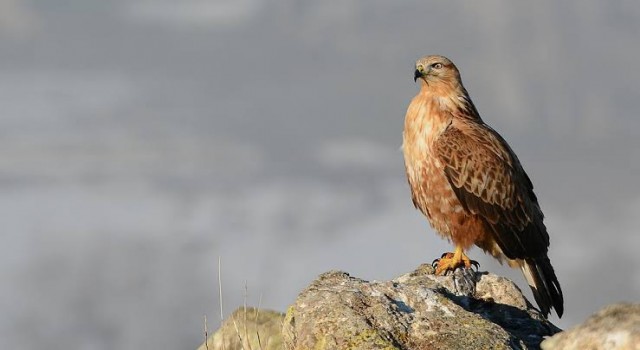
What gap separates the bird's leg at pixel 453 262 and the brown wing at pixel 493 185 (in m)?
1.02

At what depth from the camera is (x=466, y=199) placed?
13844 millimetres

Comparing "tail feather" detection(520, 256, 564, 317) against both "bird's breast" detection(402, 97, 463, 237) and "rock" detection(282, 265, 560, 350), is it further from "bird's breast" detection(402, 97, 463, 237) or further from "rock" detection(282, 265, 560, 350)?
"rock" detection(282, 265, 560, 350)

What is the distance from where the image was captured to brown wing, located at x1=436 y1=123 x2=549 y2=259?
13828 mm

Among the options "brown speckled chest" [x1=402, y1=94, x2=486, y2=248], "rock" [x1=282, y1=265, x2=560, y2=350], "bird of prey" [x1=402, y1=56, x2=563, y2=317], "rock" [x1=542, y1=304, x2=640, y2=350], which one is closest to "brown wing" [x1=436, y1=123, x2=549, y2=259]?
"bird of prey" [x1=402, y1=56, x2=563, y2=317]

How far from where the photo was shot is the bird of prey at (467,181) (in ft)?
45.1

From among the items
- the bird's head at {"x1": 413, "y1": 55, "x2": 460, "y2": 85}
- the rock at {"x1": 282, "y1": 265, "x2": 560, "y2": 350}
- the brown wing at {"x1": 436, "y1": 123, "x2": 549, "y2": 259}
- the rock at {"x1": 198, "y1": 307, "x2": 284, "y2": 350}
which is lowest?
the rock at {"x1": 282, "y1": 265, "x2": 560, "y2": 350}

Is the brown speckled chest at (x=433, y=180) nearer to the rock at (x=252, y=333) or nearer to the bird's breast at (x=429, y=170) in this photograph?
the bird's breast at (x=429, y=170)

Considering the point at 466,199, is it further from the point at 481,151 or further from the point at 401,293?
the point at 401,293

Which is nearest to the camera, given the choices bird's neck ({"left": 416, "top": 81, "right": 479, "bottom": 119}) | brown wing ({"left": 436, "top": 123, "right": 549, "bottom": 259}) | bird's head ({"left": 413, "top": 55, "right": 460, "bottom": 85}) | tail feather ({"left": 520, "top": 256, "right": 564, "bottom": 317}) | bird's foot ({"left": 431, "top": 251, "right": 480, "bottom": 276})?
bird's foot ({"left": 431, "top": 251, "right": 480, "bottom": 276})

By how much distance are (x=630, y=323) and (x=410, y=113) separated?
8.22 meters

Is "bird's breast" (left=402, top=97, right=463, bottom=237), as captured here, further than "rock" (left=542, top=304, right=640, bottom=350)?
Yes

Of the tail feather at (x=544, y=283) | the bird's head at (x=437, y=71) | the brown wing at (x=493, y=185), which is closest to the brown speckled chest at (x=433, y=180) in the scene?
the brown wing at (x=493, y=185)

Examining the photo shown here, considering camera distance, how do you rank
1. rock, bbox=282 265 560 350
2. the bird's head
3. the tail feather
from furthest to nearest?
1. the bird's head
2. the tail feather
3. rock, bbox=282 265 560 350

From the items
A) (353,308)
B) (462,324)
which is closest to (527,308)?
(462,324)
